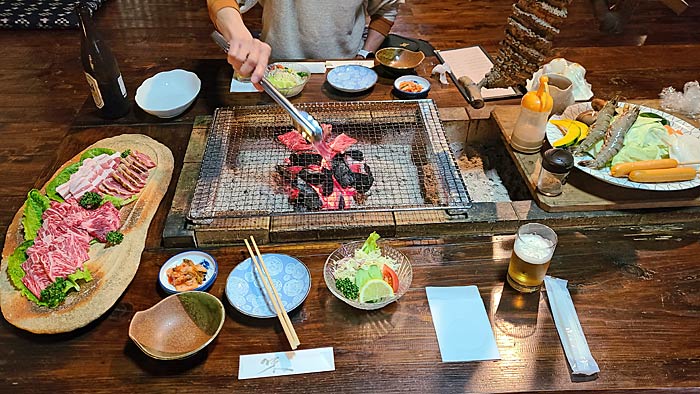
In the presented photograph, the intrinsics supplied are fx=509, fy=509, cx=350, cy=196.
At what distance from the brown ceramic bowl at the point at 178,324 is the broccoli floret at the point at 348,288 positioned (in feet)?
1.12

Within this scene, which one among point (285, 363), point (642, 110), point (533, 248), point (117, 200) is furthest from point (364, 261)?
point (642, 110)

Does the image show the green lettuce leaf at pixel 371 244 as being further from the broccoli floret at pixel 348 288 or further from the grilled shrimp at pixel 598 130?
the grilled shrimp at pixel 598 130

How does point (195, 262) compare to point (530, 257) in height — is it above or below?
below

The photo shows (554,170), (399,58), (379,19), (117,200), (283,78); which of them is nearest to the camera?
(554,170)

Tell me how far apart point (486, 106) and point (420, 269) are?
1.05 metres

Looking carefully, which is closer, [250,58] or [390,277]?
[390,277]

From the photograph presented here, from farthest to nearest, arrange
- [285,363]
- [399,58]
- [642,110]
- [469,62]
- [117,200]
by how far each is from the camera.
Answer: [469,62] < [399,58] < [642,110] < [117,200] < [285,363]

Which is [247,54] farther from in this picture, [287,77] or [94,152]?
[94,152]

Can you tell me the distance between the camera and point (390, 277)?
1.55 meters

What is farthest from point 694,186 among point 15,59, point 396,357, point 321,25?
point 15,59

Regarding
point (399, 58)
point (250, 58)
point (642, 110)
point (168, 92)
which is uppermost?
point (250, 58)

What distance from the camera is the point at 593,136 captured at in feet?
6.30

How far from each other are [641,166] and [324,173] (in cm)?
114

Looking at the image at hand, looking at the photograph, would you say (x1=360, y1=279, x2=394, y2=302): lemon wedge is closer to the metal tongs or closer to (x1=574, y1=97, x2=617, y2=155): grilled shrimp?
the metal tongs
